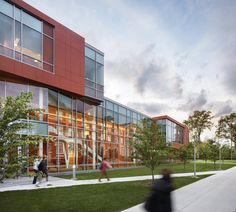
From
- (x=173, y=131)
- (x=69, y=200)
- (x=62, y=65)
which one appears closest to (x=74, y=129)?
(x=62, y=65)

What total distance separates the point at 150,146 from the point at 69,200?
7649 millimetres

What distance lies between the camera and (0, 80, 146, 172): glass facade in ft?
77.7

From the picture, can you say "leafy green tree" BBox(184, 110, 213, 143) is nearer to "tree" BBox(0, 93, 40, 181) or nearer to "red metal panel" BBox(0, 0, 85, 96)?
"red metal panel" BBox(0, 0, 85, 96)

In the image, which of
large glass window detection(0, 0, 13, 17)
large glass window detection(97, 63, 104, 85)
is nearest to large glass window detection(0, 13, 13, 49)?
large glass window detection(0, 0, 13, 17)

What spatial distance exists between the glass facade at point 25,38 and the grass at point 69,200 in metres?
10.6

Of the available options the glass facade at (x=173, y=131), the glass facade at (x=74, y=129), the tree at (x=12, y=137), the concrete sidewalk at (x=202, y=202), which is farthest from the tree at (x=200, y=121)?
the tree at (x=12, y=137)

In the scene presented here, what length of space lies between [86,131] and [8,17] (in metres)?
13.9

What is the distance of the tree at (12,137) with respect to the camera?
8543mm

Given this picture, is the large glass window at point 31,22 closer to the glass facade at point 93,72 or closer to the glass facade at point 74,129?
the glass facade at point 74,129

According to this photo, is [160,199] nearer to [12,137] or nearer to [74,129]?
[12,137]

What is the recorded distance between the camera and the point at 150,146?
754 inches

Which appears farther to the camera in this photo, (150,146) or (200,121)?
(200,121)

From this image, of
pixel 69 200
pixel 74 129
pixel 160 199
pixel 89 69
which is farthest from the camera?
pixel 89 69

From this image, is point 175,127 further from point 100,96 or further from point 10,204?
point 10,204
